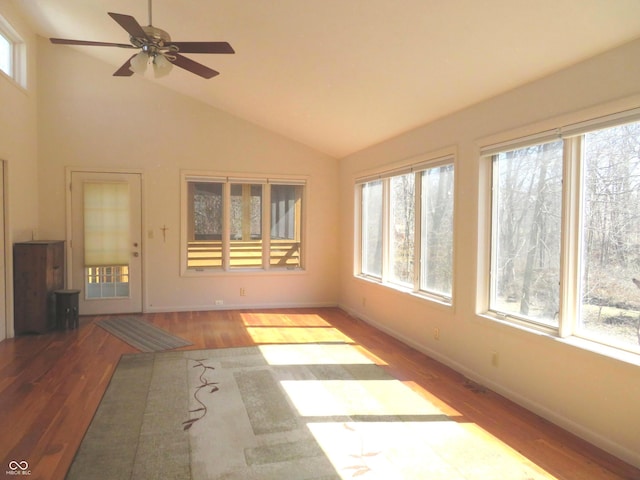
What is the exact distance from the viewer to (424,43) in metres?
3.10

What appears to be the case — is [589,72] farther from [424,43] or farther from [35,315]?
[35,315]

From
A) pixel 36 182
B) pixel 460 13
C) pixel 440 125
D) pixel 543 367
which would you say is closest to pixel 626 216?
pixel 543 367

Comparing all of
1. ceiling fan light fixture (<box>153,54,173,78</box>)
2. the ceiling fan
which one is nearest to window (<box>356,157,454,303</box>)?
the ceiling fan

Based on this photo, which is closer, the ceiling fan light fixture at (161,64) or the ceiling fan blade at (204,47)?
the ceiling fan blade at (204,47)

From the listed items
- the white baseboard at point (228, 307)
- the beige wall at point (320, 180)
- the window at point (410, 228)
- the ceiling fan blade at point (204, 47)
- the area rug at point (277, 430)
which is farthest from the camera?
the white baseboard at point (228, 307)

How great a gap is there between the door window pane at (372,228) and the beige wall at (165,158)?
0.89 meters

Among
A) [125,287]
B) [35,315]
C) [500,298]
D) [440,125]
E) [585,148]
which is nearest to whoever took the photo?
[585,148]

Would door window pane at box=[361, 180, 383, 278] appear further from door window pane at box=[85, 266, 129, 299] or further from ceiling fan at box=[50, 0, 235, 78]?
door window pane at box=[85, 266, 129, 299]

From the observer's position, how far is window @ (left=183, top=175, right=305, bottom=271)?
649 cm

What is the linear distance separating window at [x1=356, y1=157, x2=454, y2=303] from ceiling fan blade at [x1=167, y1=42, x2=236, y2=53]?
230cm

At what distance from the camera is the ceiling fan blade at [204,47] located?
9.25 feet

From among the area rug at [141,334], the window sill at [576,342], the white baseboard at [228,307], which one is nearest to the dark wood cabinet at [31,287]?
the area rug at [141,334]

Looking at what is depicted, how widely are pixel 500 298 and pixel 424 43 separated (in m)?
2.15

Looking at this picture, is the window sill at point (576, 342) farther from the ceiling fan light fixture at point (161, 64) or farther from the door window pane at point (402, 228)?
the ceiling fan light fixture at point (161, 64)
